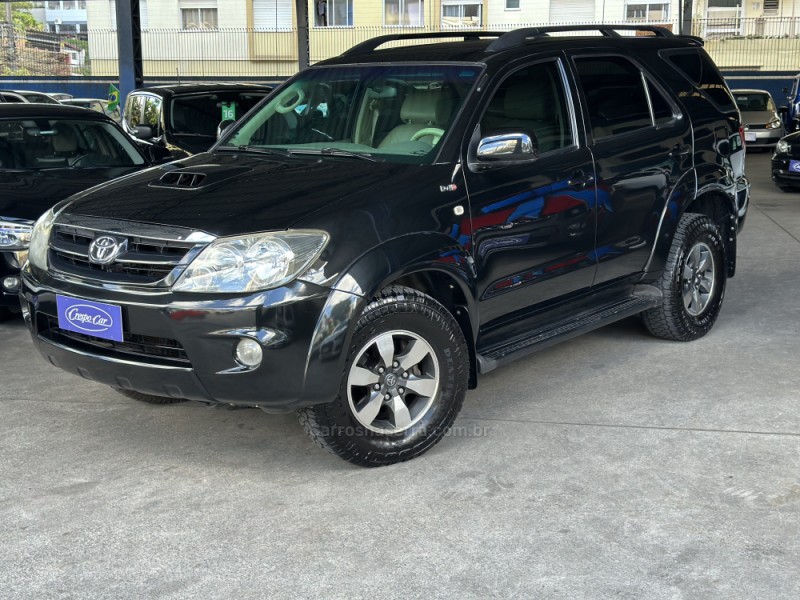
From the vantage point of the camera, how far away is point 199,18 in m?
37.0

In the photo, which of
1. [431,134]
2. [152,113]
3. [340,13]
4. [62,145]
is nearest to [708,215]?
[431,134]

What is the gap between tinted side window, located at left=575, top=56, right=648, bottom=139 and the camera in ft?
17.4

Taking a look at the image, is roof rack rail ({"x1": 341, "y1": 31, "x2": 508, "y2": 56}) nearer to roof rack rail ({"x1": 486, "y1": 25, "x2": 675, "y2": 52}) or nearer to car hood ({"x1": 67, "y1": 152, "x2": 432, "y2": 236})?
roof rack rail ({"x1": 486, "y1": 25, "x2": 675, "y2": 52})

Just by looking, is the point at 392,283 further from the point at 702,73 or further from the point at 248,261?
the point at 702,73

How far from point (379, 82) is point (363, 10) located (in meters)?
32.5

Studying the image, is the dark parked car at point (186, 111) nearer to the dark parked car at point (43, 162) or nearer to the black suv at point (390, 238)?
the dark parked car at point (43, 162)

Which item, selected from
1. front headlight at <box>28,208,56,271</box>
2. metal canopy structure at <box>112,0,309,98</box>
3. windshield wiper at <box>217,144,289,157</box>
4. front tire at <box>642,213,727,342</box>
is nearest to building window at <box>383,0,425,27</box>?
metal canopy structure at <box>112,0,309,98</box>

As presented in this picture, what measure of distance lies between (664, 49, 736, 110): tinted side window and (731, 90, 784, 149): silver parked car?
16052 millimetres

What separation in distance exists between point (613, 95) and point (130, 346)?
2928 millimetres

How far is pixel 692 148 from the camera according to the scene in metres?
5.93

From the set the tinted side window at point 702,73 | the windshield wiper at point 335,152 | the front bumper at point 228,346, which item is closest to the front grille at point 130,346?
the front bumper at point 228,346

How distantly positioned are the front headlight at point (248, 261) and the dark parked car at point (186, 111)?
25.3ft

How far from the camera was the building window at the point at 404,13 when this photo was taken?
36.2 m

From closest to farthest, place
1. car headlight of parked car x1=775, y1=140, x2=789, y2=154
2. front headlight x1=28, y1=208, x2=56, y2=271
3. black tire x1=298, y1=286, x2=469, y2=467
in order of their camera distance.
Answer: black tire x1=298, y1=286, x2=469, y2=467
front headlight x1=28, y1=208, x2=56, y2=271
car headlight of parked car x1=775, y1=140, x2=789, y2=154
